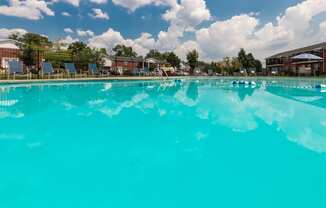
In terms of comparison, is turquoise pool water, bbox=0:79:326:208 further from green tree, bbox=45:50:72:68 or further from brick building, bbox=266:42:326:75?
brick building, bbox=266:42:326:75

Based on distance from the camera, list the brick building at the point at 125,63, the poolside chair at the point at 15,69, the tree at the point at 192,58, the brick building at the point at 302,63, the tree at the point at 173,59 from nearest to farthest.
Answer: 1. the poolside chair at the point at 15,69
2. the brick building at the point at 302,63
3. the brick building at the point at 125,63
4. the tree at the point at 192,58
5. the tree at the point at 173,59

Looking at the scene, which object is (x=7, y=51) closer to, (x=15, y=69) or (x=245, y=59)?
(x=15, y=69)

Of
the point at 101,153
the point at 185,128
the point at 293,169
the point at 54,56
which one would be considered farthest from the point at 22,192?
the point at 54,56

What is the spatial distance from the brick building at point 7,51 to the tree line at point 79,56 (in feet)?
2.95

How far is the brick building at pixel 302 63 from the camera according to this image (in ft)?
111

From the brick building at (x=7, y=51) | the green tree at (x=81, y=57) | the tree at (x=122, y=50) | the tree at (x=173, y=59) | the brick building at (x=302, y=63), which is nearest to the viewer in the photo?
the brick building at (x=7, y=51)

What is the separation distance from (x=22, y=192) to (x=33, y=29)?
3250 centimetres

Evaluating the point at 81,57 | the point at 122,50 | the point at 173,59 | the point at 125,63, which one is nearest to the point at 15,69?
the point at 81,57

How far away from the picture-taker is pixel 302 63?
38219 mm

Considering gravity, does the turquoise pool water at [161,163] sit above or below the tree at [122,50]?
below

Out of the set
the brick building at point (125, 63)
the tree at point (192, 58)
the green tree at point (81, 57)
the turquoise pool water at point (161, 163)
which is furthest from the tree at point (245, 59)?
the turquoise pool water at point (161, 163)

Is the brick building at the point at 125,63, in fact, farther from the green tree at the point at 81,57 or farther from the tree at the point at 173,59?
the green tree at the point at 81,57

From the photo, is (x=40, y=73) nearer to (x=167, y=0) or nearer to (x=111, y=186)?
(x=167, y=0)

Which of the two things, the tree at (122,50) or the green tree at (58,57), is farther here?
the tree at (122,50)
